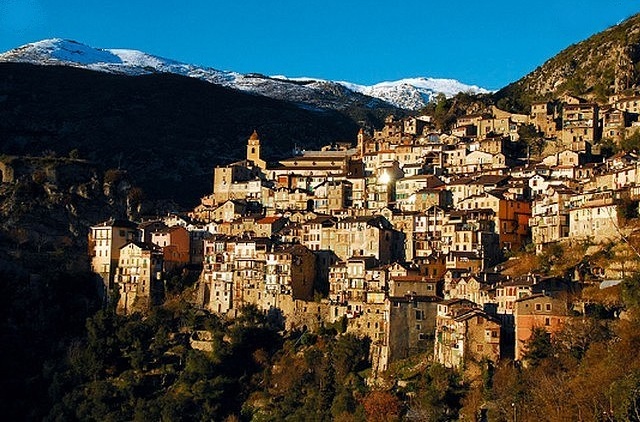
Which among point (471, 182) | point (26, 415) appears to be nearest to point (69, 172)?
point (26, 415)

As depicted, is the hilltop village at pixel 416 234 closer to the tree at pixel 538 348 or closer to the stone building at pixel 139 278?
the stone building at pixel 139 278

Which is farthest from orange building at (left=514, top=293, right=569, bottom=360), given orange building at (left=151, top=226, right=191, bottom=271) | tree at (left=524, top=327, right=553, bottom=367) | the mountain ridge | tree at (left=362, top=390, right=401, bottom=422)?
the mountain ridge

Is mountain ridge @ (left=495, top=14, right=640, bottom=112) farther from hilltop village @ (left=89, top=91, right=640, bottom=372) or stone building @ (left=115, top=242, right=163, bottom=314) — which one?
stone building @ (left=115, top=242, right=163, bottom=314)

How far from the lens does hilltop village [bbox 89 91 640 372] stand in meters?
57.9

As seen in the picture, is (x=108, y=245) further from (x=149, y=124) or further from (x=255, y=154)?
(x=149, y=124)

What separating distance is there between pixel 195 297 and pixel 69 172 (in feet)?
79.0

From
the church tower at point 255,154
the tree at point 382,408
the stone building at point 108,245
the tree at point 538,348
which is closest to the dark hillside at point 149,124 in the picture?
the church tower at point 255,154

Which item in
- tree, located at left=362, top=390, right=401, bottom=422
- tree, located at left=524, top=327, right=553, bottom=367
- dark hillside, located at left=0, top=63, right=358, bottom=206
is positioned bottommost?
tree, located at left=362, top=390, right=401, bottom=422

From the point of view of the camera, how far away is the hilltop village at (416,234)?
57875 mm

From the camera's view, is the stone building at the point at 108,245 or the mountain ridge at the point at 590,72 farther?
the mountain ridge at the point at 590,72

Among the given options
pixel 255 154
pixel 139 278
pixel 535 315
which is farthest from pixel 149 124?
pixel 535 315

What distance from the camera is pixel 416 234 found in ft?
237

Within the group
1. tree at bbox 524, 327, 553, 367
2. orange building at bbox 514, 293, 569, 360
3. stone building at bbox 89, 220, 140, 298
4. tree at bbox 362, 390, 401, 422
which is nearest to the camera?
tree at bbox 524, 327, 553, 367

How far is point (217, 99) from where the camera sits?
470 ft
